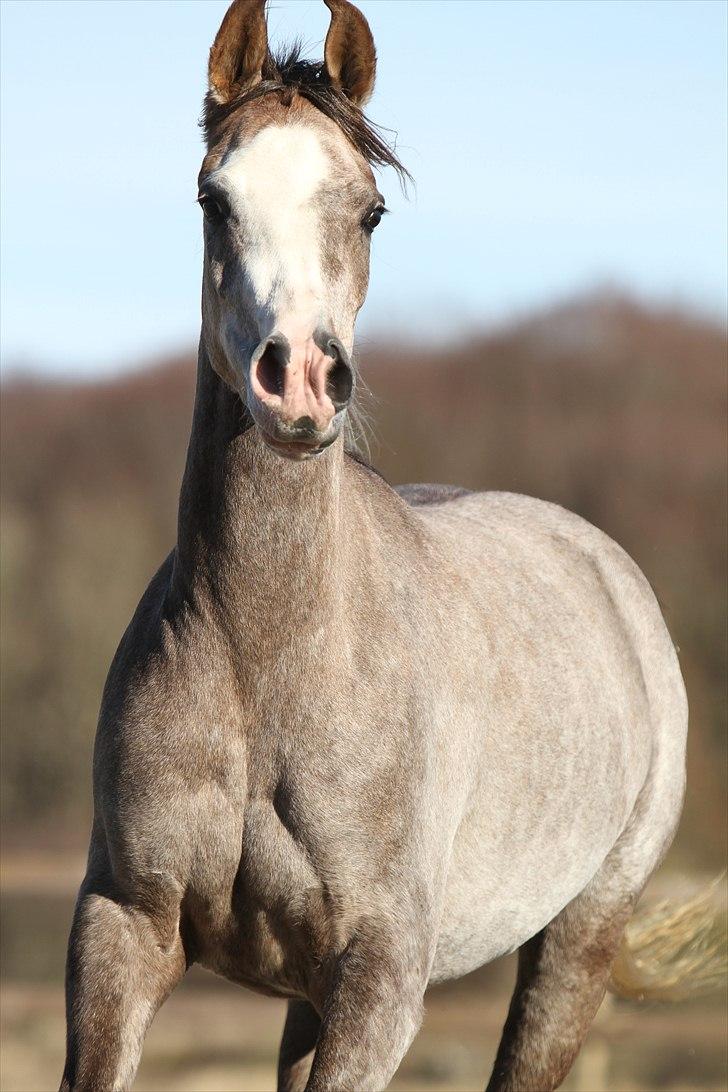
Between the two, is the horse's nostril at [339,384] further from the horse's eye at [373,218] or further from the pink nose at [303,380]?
the horse's eye at [373,218]

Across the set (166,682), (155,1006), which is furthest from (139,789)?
(155,1006)

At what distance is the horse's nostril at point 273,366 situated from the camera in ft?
8.95

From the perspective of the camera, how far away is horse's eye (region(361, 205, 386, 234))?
3.20 metres

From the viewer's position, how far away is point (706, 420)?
622 inches

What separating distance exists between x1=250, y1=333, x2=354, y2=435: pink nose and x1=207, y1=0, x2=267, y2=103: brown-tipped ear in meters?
0.90

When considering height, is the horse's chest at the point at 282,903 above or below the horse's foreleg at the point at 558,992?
above

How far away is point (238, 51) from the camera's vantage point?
334 centimetres

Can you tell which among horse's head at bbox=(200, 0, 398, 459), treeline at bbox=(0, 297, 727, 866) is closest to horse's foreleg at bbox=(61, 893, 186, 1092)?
horse's head at bbox=(200, 0, 398, 459)

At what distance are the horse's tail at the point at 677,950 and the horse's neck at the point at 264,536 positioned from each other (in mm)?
2755

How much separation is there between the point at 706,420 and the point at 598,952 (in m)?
11.6

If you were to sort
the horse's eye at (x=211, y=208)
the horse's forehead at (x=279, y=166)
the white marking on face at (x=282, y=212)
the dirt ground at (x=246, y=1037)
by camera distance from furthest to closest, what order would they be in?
the dirt ground at (x=246, y=1037), the horse's eye at (x=211, y=208), the horse's forehead at (x=279, y=166), the white marking on face at (x=282, y=212)

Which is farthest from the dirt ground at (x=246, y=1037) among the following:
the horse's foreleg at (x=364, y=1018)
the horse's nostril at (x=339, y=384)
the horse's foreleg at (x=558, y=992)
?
the horse's nostril at (x=339, y=384)

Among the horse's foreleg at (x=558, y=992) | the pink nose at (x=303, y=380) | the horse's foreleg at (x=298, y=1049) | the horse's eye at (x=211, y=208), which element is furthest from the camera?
the horse's foreleg at (x=558, y=992)

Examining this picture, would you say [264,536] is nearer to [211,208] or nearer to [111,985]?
[211,208]
